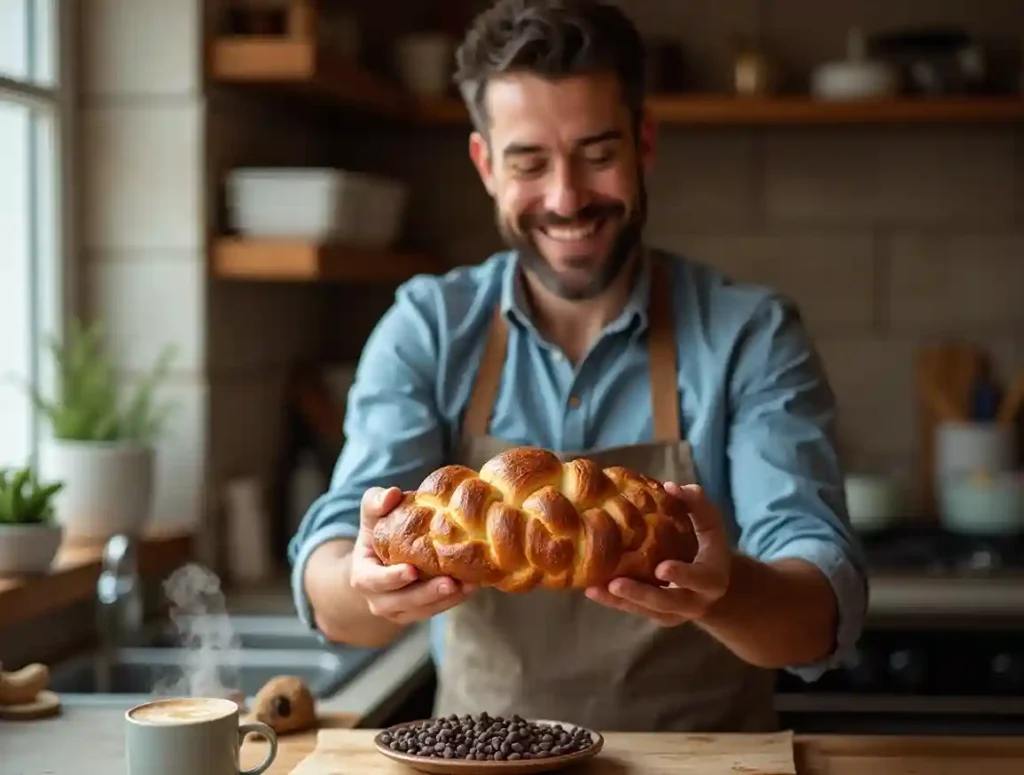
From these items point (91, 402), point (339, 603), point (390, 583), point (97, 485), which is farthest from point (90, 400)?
point (390, 583)

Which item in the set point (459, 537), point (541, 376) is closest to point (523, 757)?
point (459, 537)

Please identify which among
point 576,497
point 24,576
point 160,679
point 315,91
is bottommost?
point 160,679

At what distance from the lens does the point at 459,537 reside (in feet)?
4.70

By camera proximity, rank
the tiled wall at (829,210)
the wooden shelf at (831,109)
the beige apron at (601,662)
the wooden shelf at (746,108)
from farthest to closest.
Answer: the tiled wall at (829,210), the wooden shelf at (831,109), the wooden shelf at (746,108), the beige apron at (601,662)

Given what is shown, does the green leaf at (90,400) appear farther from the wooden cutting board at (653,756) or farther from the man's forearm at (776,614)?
the man's forearm at (776,614)

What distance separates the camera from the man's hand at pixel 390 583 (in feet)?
4.80

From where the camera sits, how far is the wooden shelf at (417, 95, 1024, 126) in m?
3.18

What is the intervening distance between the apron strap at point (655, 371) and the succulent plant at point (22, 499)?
600 mm

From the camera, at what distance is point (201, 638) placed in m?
2.47

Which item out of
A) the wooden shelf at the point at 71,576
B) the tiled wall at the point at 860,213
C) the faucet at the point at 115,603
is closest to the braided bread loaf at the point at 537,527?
the wooden shelf at the point at 71,576

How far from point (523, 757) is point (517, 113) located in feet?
2.41

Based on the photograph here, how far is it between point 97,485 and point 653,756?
119 cm

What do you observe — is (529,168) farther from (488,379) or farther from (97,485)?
(97,485)

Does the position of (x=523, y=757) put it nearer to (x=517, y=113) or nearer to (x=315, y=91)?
(x=517, y=113)
